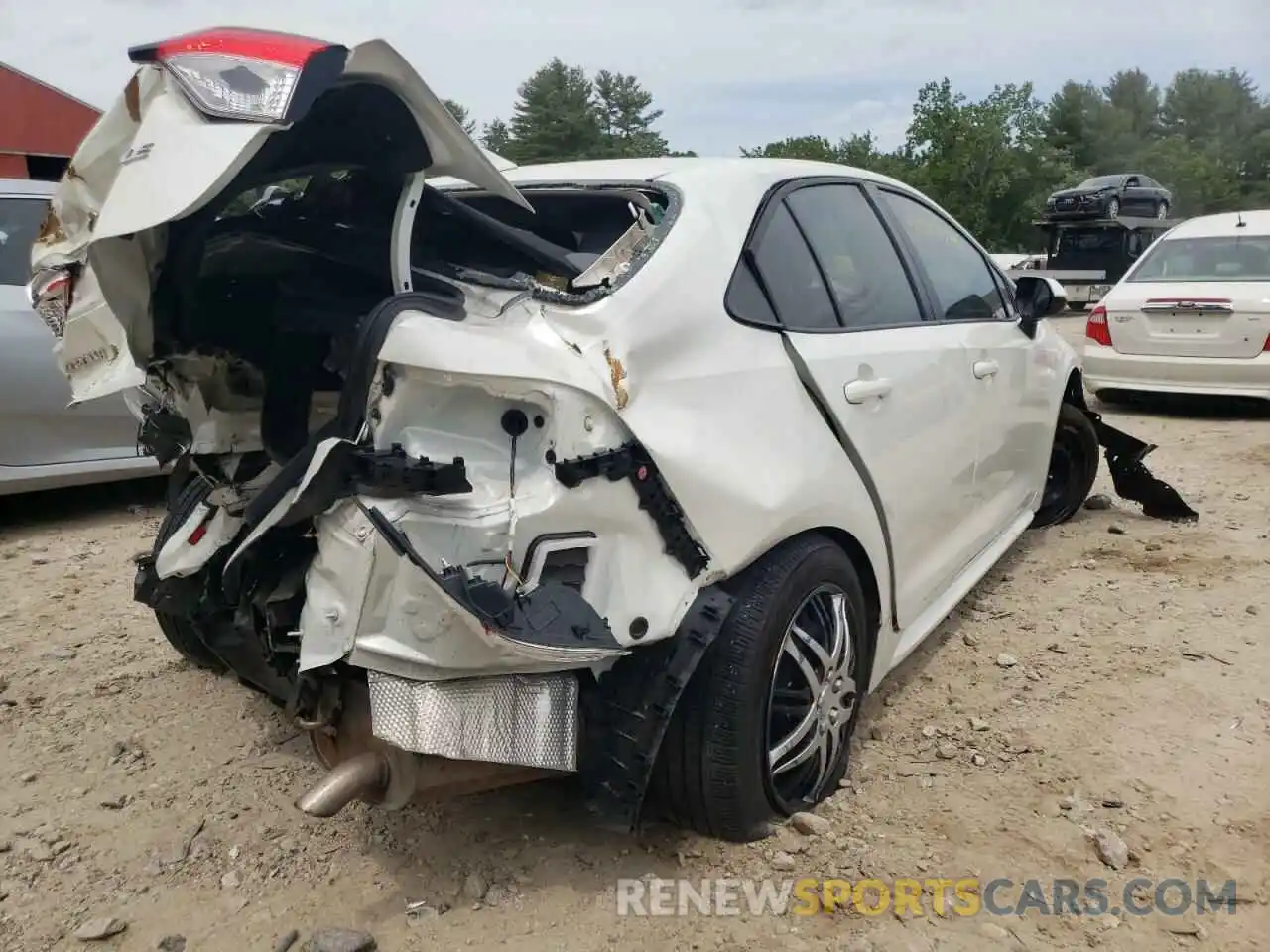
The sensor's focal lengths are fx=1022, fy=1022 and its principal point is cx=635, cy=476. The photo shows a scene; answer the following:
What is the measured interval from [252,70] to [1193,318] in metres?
7.88

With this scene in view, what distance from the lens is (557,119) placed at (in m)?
42.7

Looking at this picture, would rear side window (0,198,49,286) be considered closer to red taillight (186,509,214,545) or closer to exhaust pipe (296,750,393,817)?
red taillight (186,509,214,545)

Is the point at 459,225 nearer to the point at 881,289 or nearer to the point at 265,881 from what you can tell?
the point at 881,289

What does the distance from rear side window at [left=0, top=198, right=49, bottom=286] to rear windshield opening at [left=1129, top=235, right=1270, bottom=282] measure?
8.08m

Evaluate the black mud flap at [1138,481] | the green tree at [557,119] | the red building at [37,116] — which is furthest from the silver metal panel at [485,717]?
the green tree at [557,119]

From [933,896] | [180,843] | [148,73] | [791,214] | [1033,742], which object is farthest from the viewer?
[1033,742]

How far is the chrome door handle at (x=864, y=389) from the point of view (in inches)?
105

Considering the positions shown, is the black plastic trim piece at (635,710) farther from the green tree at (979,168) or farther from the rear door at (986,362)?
the green tree at (979,168)

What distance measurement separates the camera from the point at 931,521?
3.21 m

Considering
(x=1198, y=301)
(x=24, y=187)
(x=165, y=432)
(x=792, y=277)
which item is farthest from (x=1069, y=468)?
(x=24, y=187)

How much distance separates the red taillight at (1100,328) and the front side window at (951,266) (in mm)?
4986

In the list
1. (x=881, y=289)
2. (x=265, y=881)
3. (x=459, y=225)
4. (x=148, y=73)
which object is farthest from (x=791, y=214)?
(x=265, y=881)

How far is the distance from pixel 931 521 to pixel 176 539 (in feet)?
7.25

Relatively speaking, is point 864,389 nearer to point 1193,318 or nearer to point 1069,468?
point 1069,468
